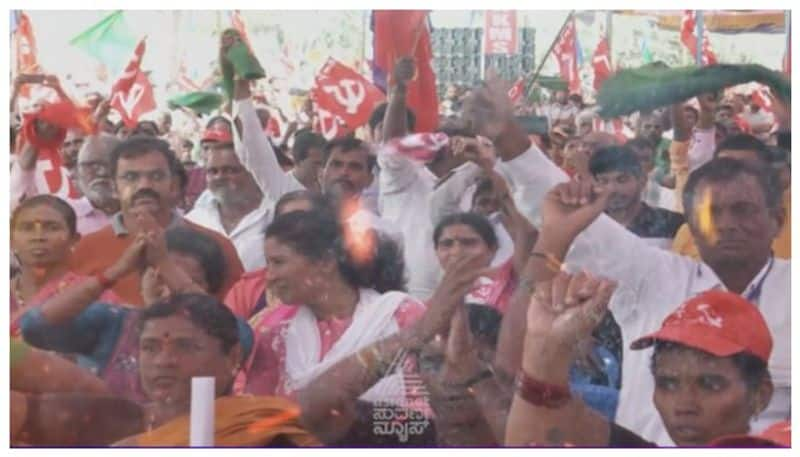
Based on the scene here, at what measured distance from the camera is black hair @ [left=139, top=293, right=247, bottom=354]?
439 cm

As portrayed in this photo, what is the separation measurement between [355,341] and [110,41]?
1227 millimetres

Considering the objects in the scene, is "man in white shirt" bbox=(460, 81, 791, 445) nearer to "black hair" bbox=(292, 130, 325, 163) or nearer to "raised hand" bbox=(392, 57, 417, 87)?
"raised hand" bbox=(392, 57, 417, 87)

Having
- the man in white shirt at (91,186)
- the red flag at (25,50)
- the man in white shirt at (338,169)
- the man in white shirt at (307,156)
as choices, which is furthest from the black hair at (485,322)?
the red flag at (25,50)

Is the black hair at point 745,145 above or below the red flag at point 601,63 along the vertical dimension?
below

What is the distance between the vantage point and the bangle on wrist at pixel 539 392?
4.37 metres

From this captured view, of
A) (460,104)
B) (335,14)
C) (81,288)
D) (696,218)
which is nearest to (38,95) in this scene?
(81,288)

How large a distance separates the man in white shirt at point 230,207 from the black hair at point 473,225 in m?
0.55

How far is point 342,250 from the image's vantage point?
14.5 feet

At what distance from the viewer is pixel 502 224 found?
442 centimetres

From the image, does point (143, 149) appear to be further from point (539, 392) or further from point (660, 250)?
point (660, 250)

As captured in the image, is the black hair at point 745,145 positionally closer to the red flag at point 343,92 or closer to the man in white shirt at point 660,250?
the man in white shirt at point 660,250

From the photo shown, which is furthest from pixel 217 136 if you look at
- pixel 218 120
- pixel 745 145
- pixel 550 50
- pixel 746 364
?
pixel 746 364

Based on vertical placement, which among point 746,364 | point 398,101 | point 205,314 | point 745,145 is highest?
point 398,101

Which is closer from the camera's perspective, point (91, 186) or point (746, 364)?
point (746, 364)
